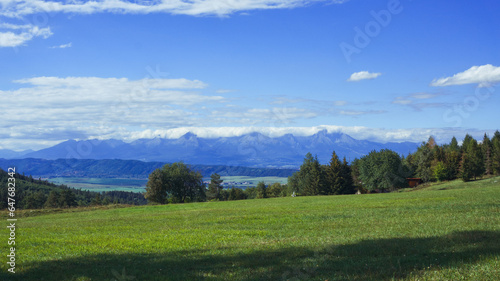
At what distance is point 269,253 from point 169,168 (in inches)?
2984

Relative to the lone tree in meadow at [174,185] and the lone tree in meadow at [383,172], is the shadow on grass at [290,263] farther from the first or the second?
the lone tree in meadow at [383,172]

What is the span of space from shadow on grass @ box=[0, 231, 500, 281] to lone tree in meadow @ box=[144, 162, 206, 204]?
68.9m

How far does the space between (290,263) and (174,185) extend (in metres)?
75.9

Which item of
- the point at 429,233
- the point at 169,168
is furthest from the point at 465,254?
the point at 169,168

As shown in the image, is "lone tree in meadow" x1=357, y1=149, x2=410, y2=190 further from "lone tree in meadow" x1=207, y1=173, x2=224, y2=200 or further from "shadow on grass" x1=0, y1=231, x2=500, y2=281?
"shadow on grass" x1=0, y1=231, x2=500, y2=281

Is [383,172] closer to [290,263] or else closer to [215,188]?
[215,188]

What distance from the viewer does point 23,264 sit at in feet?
42.4

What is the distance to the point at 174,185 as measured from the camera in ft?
280

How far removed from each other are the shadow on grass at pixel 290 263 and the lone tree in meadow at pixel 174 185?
6894cm

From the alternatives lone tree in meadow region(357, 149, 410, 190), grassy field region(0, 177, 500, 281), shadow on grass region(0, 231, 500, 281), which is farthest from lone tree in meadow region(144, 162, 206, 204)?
shadow on grass region(0, 231, 500, 281)

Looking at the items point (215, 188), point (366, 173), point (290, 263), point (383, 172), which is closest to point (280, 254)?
point (290, 263)

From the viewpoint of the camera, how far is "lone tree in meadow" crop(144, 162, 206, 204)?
267 feet

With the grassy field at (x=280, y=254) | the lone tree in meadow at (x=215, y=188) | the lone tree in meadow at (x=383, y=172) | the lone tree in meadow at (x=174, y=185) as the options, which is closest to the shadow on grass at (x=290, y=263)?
the grassy field at (x=280, y=254)

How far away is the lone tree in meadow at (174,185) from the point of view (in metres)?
81.5
